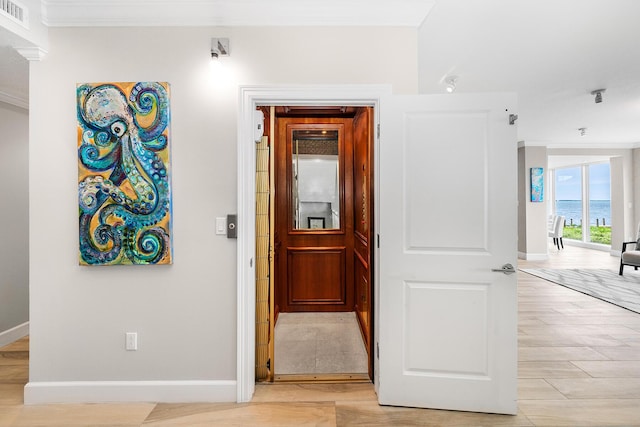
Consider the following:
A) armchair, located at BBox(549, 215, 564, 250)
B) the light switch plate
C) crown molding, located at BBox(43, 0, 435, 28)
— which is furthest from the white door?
armchair, located at BBox(549, 215, 564, 250)

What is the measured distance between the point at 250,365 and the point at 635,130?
8.07 metres

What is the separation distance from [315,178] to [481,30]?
7.14ft

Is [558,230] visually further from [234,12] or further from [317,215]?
[234,12]

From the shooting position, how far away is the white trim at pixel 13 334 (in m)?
3.00

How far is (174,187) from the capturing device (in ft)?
7.09

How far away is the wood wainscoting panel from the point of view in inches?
155

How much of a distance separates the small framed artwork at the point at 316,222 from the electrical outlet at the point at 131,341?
2.23 metres

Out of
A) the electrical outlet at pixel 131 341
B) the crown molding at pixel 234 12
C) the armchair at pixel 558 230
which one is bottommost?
the electrical outlet at pixel 131 341

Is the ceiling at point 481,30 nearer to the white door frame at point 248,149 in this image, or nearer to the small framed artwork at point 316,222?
the white door frame at point 248,149

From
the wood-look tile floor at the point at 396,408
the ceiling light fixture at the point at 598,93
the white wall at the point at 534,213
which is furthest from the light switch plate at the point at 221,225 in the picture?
the white wall at the point at 534,213

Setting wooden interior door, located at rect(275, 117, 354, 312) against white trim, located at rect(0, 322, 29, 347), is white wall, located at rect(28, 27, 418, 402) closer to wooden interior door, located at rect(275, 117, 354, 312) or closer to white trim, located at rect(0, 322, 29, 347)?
white trim, located at rect(0, 322, 29, 347)

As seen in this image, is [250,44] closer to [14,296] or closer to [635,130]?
[14,296]

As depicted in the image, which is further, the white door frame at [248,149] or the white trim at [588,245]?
the white trim at [588,245]

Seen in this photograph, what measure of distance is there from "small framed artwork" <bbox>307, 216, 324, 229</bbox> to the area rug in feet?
12.7
